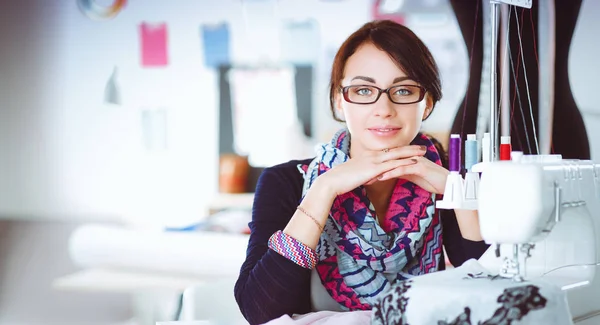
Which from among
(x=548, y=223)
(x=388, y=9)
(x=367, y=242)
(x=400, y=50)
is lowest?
(x=367, y=242)

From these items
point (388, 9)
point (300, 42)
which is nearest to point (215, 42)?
point (300, 42)

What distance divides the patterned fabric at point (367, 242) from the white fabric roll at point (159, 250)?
5.81ft

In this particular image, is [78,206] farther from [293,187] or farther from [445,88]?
[293,187]

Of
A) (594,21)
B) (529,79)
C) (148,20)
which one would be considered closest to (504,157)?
(529,79)

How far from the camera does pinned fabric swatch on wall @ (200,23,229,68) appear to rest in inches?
159

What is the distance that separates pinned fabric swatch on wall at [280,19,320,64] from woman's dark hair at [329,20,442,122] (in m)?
2.17

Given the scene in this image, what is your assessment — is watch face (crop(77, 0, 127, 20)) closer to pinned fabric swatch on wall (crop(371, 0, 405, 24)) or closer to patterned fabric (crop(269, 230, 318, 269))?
pinned fabric swatch on wall (crop(371, 0, 405, 24))

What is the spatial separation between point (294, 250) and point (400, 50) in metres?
0.47

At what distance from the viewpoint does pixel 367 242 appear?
5.70ft

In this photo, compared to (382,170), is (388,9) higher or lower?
higher

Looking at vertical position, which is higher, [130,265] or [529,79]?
[529,79]

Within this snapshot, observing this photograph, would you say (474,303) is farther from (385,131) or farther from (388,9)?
(388,9)

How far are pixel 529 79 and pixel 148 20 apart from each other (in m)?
1.81

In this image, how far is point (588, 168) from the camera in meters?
1.50
